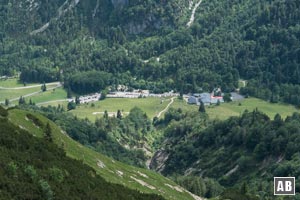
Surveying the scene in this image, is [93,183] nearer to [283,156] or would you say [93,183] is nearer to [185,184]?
[185,184]

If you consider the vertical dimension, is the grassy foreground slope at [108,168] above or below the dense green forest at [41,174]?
below

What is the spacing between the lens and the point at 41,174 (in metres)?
69.4

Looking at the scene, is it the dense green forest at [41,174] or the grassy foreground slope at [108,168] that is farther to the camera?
the grassy foreground slope at [108,168]

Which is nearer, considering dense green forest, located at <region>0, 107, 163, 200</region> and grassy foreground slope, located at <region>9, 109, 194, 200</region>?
dense green forest, located at <region>0, 107, 163, 200</region>

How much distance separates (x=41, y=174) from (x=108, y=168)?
46.0 m

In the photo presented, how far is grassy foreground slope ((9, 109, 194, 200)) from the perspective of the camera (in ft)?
352

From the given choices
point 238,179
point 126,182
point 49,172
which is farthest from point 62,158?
point 238,179

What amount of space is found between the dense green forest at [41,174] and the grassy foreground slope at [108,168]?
71.0 feet

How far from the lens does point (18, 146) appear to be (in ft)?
251

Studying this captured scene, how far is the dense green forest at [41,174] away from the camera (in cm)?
A: 6443

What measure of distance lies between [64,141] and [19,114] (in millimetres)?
9313

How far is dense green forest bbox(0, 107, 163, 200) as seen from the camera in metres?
64.4

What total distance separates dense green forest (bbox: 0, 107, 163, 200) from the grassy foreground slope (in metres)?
21.6

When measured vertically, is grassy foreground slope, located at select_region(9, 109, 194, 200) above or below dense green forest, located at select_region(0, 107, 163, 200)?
below
